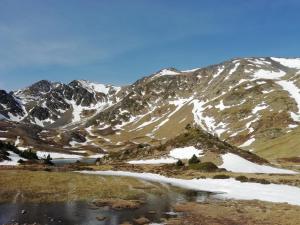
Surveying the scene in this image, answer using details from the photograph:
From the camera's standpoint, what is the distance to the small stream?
32656 millimetres

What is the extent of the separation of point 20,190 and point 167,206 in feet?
62.1

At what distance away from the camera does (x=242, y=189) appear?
177 feet

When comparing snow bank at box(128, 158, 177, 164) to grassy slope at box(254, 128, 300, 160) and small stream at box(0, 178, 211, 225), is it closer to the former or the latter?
grassy slope at box(254, 128, 300, 160)

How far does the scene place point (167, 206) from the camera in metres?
41.1

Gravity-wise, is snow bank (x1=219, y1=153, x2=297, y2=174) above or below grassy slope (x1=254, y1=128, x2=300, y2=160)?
below

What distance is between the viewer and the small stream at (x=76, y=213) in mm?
32656

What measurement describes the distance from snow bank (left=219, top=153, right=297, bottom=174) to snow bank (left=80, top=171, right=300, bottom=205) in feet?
67.2

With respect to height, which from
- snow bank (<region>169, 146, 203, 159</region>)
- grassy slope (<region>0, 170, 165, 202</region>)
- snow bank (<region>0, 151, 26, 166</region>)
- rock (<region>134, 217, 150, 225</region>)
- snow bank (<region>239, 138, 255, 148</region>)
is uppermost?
snow bank (<region>239, 138, 255, 148</region>)

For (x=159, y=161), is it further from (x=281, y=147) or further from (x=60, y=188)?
(x=281, y=147)

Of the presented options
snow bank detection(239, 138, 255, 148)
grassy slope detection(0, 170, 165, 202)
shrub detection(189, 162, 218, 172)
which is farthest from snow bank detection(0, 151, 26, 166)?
snow bank detection(239, 138, 255, 148)

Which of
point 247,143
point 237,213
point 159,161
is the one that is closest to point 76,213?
point 237,213

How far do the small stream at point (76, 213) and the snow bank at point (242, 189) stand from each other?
10132 millimetres

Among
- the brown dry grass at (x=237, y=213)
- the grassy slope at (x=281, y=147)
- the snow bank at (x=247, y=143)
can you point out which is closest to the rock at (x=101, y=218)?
the brown dry grass at (x=237, y=213)

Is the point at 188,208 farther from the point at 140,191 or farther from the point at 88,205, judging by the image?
the point at 140,191
